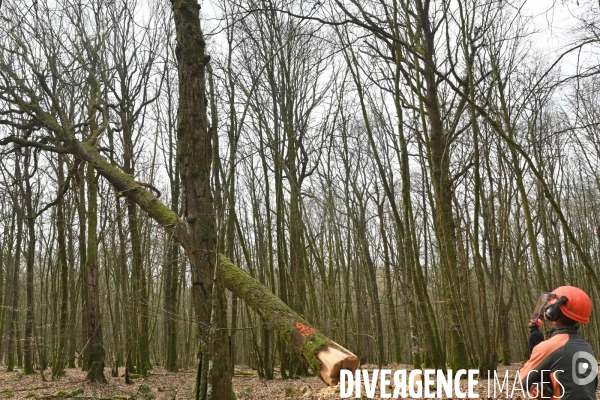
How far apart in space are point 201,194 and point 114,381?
9.38 metres

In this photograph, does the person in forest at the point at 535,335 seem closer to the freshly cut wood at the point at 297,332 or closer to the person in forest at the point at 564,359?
the person in forest at the point at 564,359

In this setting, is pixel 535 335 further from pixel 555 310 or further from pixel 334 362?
pixel 334 362

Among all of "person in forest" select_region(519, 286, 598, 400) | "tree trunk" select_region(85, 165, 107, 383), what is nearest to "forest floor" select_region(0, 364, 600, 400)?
"tree trunk" select_region(85, 165, 107, 383)

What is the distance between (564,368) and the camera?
255 cm

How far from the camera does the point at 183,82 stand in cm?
559

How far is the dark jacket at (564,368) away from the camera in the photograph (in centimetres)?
254

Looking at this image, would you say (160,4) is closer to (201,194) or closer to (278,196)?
(278,196)

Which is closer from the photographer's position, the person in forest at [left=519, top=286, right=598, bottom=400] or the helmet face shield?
the person in forest at [left=519, top=286, right=598, bottom=400]

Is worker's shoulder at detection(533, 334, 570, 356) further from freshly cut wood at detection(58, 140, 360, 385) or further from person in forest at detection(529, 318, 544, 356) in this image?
freshly cut wood at detection(58, 140, 360, 385)

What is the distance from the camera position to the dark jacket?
8.33ft

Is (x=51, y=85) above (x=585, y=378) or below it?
above

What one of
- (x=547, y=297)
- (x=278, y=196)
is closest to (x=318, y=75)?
(x=278, y=196)

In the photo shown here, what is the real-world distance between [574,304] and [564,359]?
32 centimetres

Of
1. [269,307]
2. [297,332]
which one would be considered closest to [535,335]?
[297,332]
